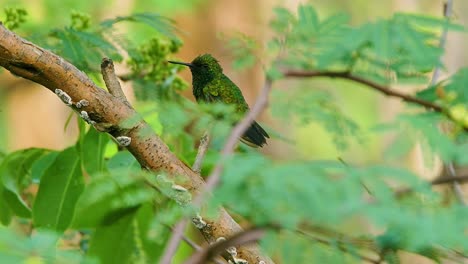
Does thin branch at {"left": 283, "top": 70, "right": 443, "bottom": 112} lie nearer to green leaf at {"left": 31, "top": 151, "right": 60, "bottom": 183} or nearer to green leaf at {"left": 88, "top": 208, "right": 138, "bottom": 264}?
green leaf at {"left": 88, "top": 208, "right": 138, "bottom": 264}

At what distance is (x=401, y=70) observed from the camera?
1.39 m

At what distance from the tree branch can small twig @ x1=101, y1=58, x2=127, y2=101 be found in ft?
0.09

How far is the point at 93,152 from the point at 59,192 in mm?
146

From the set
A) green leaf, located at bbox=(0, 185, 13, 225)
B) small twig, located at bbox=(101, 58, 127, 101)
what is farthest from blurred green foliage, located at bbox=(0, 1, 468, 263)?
green leaf, located at bbox=(0, 185, 13, 225)

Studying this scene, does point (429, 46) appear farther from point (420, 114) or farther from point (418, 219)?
point (418, 219)

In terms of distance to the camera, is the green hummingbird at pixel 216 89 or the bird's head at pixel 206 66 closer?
the green hummingbird at pixel 216 89

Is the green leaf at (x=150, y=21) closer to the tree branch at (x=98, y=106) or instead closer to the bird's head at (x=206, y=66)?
the bird's head at (x=206, y=66)

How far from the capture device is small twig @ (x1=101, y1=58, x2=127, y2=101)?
1.91m

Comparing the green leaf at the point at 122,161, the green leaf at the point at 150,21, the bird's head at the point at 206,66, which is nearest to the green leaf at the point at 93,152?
the green leaf at the point at 122,161

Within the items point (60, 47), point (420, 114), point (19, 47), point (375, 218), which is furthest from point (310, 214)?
point (60, 47)

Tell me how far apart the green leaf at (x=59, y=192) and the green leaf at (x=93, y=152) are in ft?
0.19

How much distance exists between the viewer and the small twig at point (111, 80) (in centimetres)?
191

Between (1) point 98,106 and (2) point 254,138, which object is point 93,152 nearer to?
(2) point 254,138

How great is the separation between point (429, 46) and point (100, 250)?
1261 mm
